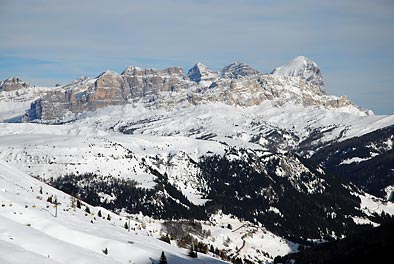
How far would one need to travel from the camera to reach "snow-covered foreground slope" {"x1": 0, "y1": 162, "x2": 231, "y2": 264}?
3938cm

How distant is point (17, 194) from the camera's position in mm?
64000

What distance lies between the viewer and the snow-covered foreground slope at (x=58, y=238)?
3938 centimetres

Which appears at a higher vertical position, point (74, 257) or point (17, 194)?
point (17, 194)

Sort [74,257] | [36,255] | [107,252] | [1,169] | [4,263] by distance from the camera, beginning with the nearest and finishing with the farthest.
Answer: [4,263]
[36,255]
[74,257]
[107,252]
[1,169]

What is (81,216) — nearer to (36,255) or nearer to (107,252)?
(107,252)

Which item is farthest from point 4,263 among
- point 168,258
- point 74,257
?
point 168,258

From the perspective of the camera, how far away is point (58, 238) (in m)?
46.9

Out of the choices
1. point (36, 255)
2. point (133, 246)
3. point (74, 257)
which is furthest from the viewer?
point (133, 246)

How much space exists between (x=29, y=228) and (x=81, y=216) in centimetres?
1822

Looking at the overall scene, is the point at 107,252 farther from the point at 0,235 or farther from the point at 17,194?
the point at 17,194

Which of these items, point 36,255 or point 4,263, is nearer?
point 4,263

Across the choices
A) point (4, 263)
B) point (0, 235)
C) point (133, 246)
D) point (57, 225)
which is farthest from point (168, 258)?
point (4, 263)

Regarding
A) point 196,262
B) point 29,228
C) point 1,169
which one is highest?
point 1,169

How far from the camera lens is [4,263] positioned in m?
32.4
